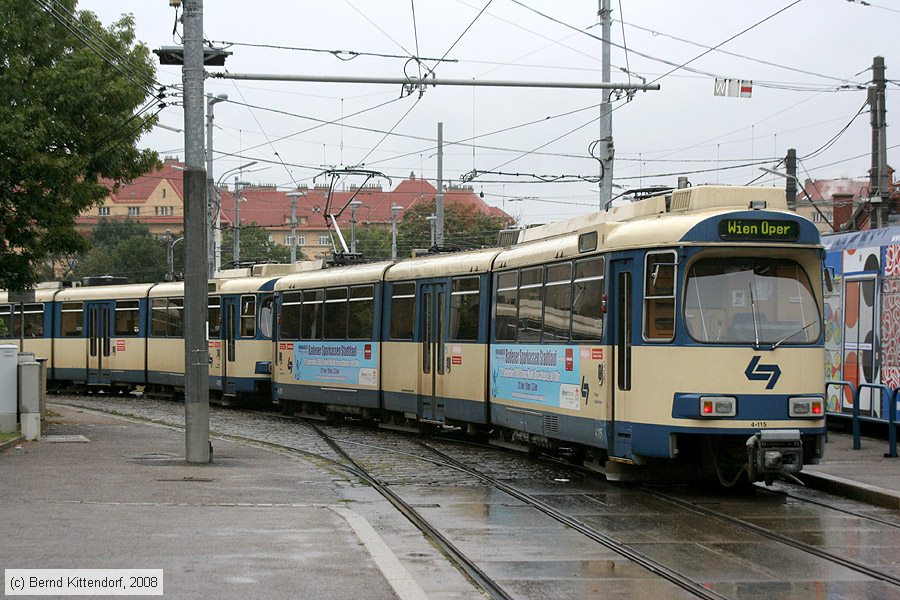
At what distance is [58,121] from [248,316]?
34.5 feet

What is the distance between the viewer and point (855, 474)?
1529 cm

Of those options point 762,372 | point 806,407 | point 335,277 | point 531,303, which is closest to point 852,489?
point 806,407

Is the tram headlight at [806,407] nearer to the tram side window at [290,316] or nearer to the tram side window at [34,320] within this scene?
the tram side window at [290,316]

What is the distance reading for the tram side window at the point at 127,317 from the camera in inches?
1446

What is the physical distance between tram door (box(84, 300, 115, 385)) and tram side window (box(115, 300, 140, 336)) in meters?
0.28

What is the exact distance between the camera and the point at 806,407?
45.6 feet

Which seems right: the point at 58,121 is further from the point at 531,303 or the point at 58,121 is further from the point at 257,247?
the point at 257,247

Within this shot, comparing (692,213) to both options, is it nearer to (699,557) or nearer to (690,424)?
(690,424)

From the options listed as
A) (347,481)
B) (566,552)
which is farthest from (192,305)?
(566,552)

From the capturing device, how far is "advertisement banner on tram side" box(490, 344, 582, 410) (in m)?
16.0

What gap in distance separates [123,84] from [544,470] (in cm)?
998

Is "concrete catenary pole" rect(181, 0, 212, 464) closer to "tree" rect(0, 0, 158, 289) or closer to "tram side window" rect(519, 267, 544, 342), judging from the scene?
"tree" rect(0, 0, 158, 289)

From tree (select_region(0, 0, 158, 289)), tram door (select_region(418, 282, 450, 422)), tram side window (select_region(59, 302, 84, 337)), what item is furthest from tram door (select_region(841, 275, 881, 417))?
tram side window (select_region(59, 302, 84, 337))

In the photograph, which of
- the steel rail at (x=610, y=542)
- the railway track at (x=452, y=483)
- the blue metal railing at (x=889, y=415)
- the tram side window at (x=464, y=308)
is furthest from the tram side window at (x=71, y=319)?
the blue metal railing at (x=889, y=415)
